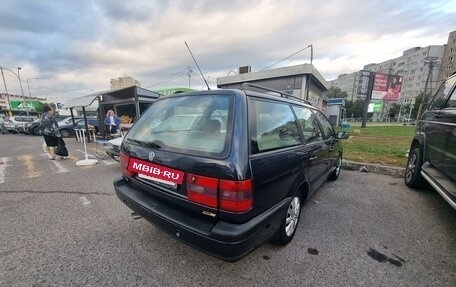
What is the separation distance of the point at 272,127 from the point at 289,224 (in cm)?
114

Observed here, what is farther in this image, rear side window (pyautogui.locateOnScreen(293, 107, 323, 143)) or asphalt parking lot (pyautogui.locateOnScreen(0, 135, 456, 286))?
rear side window (pyautogui.locateOnScreen(293, 107, 323, 143))

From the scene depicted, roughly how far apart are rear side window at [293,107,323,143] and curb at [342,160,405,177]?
2.97m

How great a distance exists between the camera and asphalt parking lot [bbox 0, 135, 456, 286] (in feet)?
6.29

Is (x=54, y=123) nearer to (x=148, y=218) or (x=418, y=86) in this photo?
(x=148, y=218)

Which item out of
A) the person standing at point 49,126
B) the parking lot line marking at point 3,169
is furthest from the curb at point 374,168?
the person standing at point 49,126

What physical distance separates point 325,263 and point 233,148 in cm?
156

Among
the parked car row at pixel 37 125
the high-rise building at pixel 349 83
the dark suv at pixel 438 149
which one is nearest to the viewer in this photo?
the dark suv at pixel 438 149

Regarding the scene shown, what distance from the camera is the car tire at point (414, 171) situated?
383 cm

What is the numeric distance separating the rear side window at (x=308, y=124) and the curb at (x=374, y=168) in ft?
9.76

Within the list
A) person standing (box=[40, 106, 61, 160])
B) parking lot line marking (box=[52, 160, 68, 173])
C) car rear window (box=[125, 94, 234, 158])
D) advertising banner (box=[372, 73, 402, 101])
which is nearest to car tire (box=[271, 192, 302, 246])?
car rear window (box=[125, 94, 234, 158])

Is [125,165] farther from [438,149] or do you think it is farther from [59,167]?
[59,167]

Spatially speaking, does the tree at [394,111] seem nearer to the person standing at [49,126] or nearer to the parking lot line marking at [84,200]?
the person standing at [49,126]

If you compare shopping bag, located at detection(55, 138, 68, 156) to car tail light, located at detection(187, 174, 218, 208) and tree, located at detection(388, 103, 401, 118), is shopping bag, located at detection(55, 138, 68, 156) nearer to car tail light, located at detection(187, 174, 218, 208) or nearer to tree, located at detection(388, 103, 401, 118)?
car tail light, located at detection(187, 174, 218, 208)

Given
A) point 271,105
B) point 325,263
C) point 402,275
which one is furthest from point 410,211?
point 271,105
